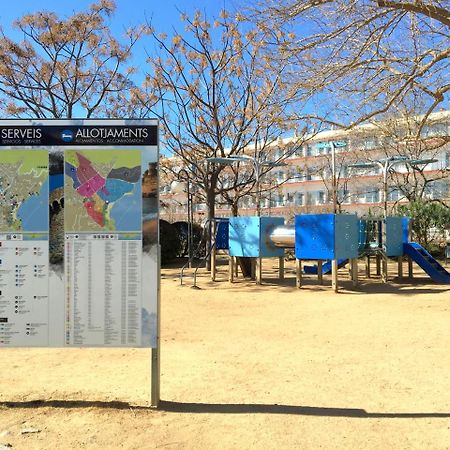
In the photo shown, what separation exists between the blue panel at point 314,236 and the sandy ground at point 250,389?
14.1 ft

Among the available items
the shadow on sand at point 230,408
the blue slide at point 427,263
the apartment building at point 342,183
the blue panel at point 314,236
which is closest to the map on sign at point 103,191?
the shadow on sand at point 230,408

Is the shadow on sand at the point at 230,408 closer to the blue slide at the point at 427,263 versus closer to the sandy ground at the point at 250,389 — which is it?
the sandy ground at the point at 250,389

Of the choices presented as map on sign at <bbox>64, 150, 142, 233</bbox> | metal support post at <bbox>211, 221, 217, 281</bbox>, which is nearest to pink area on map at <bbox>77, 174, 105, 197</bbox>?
map on sign at <bbox>64, 150, 142, 233</bbox>

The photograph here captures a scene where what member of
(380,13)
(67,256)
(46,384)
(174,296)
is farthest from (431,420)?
(174,296)

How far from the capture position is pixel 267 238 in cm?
1428

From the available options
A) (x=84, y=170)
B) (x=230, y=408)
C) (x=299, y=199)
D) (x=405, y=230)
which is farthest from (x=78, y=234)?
(x=299, y=199)

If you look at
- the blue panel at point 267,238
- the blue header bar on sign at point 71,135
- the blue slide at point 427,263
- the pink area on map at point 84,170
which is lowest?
the blue slide at point 427,263

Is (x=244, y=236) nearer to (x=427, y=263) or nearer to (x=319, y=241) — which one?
(x=319, y=241)

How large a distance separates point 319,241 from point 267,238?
167cm

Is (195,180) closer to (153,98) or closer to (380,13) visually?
(153,98)

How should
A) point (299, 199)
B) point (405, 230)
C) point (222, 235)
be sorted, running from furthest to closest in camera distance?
point (299, 199), point (405, 230), point (222, 235)

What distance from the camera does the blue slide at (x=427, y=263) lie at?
14.4m

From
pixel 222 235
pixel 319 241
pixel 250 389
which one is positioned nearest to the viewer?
pixel 250 389

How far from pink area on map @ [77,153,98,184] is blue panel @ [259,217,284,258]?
1007 centimetres
